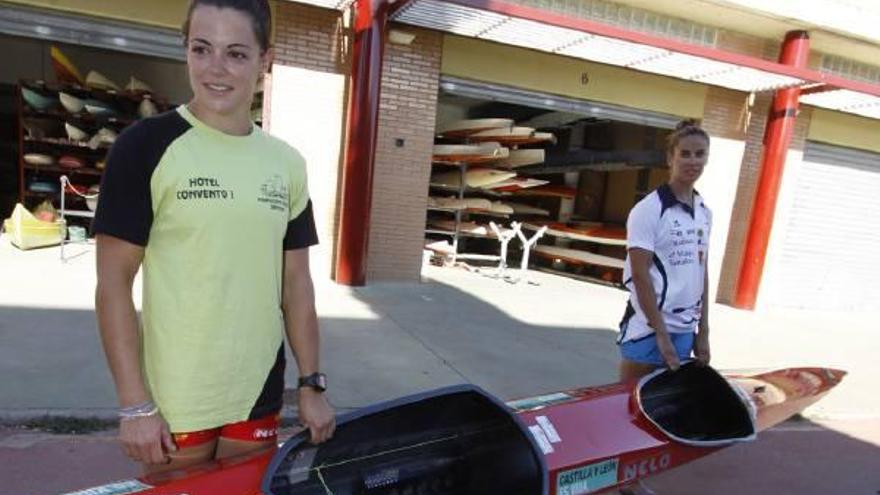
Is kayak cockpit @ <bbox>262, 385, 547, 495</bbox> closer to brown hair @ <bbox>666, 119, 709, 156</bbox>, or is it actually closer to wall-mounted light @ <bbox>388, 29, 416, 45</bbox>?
brown hair @ <bbox>666, 119, 709, 156</bbox>

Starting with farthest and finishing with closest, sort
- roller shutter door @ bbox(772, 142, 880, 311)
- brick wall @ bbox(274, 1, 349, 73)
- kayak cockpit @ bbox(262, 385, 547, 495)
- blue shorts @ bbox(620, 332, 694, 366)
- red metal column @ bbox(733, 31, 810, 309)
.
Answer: roller shutter door @ bbox(772, 142, 880, 311), red metal column @ bbox(733, 31, 810, 309), brick wall @ bbox(274, 1, 349, 73), blue shorts @ bbox(620, 332, 694, 366), kayak cockpit @ bbox(262, 385, 547, 495)

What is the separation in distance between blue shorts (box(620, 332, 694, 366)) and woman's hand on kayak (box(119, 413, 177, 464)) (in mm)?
2461

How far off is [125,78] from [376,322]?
35.5ft

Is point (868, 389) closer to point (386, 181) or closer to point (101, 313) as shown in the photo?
point (386, 181)

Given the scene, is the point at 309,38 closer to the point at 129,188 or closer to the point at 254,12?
the point at 254,12

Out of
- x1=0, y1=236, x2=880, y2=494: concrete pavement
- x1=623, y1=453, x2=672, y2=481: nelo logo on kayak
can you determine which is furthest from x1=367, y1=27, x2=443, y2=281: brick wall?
x1=623, y1=453, x2=672, y2=481: nelo logo on kayak

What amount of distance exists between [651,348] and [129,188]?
106 inches

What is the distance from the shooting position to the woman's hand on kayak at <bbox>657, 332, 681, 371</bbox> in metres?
3.04

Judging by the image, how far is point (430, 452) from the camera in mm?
2348

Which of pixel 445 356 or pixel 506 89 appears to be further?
pixel 506 89

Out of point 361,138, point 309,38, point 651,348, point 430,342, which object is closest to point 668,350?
point 651,348

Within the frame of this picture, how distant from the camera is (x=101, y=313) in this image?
144 centimetres

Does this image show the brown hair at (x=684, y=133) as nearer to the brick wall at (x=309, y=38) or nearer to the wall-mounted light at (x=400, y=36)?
the wall-mounted light at (x=400, y=36)

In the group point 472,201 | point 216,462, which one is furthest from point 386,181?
point 216,462
